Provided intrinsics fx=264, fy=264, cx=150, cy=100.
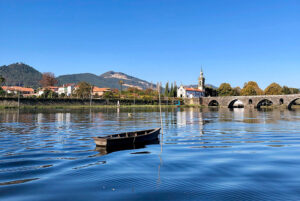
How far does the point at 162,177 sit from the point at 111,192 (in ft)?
9.77

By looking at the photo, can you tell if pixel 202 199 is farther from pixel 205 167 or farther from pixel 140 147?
pixel 140 147

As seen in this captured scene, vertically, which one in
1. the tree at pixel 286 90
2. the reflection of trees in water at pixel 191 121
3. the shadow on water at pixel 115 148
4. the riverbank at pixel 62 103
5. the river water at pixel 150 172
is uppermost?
the tree at pixel 286 90

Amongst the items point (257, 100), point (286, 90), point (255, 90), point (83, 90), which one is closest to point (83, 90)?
point (83, 90)

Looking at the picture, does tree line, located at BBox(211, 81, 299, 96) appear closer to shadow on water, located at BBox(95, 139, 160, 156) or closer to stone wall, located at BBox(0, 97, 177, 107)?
stone wall, located at BBox(0, 97, 177, 107)

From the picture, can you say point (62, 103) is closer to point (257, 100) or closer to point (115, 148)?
point (257, 100)

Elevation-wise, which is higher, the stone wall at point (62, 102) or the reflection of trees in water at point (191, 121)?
the stone wall at point (62, 102)

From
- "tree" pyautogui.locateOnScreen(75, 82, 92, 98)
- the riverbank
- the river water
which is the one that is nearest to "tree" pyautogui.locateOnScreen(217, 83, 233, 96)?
the riverbank

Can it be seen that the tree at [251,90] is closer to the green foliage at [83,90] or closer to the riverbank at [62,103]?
the riverbank at [62,103]

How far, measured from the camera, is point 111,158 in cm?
1695

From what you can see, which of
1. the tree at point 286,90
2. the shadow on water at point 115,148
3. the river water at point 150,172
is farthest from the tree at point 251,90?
the shadow on water at point 115,148

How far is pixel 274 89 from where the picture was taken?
166m

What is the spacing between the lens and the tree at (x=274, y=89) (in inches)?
6449

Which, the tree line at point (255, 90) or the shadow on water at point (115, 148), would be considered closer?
the shadow on water at point (115, 148)

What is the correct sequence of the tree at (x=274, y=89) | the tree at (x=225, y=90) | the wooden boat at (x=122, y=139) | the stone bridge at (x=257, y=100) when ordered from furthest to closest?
the tree at (x=225, y=90), the tree at (x=274, y=89), the stone bridge at (x=257, y=100), the wooden boat at (x=122, y=139)
